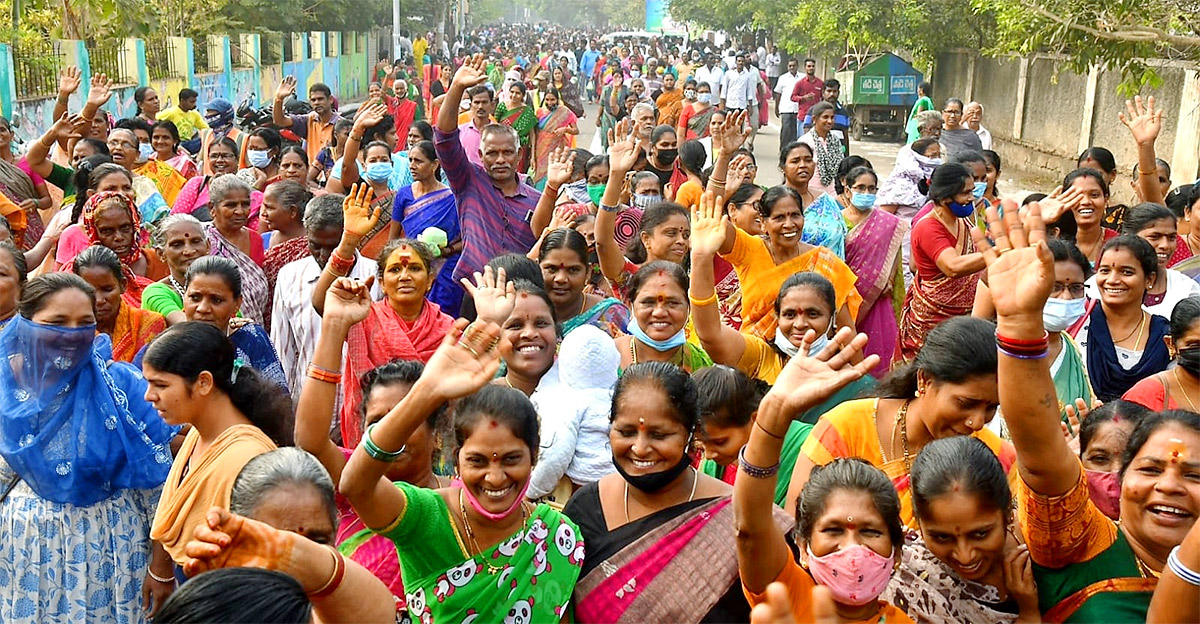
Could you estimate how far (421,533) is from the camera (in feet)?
9.57

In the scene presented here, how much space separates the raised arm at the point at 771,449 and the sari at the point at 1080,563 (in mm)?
530

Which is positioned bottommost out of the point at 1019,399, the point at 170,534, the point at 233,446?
the point at 170,534

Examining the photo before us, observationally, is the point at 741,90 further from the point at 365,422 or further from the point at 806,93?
the point at 365,422

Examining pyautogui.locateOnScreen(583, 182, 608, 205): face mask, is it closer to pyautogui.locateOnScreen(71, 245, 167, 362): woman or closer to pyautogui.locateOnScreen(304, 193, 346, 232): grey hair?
pyautogui.locateOnScreen(304, 193, 346, 232): grey hair

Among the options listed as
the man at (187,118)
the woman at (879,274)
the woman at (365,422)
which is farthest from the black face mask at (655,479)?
the man at (187,118)

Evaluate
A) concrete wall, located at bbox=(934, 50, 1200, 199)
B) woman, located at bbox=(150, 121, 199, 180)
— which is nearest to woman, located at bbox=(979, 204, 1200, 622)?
woman, located at bbox=(150, 121, 199, 180)

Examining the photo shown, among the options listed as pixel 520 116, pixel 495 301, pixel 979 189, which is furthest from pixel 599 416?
pixel 520 116

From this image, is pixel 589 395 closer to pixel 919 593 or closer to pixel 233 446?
pixel 233 446

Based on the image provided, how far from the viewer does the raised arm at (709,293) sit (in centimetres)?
451

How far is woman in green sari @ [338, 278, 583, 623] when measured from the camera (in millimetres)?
2875

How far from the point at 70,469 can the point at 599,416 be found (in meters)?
1.69

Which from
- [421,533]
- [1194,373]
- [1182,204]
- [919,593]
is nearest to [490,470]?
[421,533]

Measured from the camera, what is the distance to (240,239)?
6320mm

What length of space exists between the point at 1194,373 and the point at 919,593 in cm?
177
